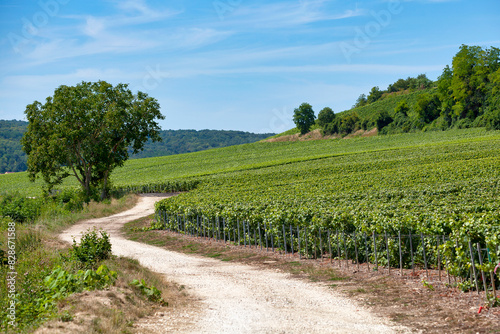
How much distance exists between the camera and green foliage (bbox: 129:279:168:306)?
1214 centimetres

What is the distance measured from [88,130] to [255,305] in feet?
135

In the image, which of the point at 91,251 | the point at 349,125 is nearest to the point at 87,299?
the point at 91,251

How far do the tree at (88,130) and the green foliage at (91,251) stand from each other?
33.0 meters

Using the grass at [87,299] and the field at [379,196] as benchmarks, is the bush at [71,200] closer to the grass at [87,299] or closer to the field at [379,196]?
the field at [379,196]

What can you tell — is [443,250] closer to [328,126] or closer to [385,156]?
[385,156]

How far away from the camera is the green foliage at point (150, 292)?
12141mm

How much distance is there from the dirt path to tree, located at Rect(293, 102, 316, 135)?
126 meters

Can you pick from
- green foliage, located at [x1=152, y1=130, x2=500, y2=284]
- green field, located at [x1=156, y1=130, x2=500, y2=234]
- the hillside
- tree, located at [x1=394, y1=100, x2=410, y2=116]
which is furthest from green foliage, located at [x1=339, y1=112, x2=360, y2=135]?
green foliage, located at [x1=152, y1=130, x2=500, y2=284]

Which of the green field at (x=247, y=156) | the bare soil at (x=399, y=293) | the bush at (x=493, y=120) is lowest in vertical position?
the bare soil at (x=399, y=293)

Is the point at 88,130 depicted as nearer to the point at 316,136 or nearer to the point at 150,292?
the point at 150,292

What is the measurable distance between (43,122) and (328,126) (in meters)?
102

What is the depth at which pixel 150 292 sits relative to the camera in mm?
12227

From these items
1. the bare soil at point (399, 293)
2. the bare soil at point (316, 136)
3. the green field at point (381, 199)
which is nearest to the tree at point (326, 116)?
the bare soil at point (316, 136)

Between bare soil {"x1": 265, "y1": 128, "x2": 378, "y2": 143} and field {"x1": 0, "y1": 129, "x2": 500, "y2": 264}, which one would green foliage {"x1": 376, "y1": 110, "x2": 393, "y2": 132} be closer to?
bare soil {"x1": 265, "y1": 128, "x2": 378, "y2": 143}
